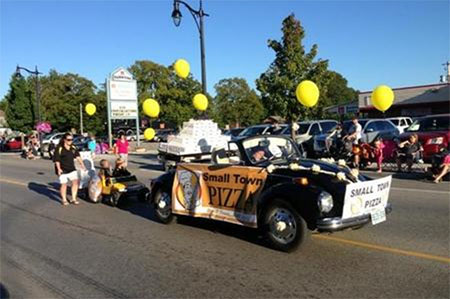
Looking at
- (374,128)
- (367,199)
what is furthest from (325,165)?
(374,128)

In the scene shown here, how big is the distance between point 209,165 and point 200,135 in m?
9.44

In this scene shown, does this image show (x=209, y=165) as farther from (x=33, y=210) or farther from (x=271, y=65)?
(x=271, y=65)

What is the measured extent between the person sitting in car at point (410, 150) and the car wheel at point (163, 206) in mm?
8869

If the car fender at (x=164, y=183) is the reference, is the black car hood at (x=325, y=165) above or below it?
above

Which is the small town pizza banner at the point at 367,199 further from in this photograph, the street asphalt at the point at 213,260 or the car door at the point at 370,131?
the car door at the point at 370,131

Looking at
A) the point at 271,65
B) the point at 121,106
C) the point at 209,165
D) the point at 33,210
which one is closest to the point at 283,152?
the point at 209,165

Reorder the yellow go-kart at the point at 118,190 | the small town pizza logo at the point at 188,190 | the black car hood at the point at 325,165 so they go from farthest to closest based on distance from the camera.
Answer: the yellow go-kart at the point at 118,190
the small town pizza logo at the point at 188,190
the black car hood at the point at 325,165

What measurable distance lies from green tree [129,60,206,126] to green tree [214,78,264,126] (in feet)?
30.5

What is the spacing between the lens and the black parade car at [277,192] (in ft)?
17.9

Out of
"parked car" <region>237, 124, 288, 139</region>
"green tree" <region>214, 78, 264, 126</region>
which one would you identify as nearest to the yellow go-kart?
"parked car" <region>237, 124, 288, 139</region>

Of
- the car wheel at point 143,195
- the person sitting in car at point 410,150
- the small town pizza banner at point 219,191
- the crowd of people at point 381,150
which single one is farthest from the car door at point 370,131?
the small town pizza banner at point 219,191

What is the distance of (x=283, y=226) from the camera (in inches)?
229

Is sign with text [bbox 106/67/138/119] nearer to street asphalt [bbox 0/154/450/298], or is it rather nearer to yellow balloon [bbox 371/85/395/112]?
yellow balloon [bbox 371/85/395/112]

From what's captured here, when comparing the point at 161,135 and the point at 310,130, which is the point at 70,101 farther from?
the point at 310,130
